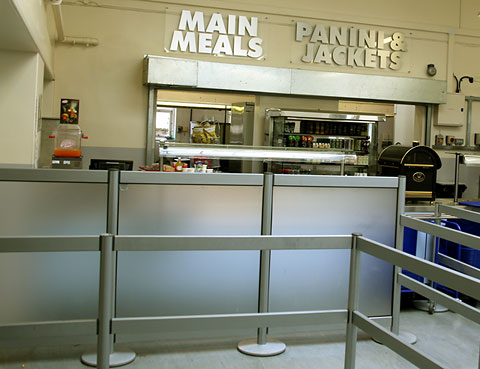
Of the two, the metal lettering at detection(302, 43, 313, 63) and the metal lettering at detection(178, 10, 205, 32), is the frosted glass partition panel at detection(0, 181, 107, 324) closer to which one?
the metal lettering at detection(178, 10, 205, 32)

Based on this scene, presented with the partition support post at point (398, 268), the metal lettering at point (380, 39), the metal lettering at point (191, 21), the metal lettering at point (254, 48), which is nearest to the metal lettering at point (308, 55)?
the metal lettering at point (254, 48)

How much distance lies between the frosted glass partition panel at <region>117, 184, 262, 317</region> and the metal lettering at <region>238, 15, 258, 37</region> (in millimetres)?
5115

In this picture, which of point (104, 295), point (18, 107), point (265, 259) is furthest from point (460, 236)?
point (18, 107)

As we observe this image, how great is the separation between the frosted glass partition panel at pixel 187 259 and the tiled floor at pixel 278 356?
0.88 ft

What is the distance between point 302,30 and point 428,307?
5.20 meters

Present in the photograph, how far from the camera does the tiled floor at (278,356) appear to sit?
11.0ft

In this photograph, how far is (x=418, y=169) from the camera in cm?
620

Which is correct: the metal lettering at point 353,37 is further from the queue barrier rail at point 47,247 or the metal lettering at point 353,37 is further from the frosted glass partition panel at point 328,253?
the queue barrier rail at point 47,247

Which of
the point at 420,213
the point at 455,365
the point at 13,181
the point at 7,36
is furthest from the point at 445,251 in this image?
the point at 7,36

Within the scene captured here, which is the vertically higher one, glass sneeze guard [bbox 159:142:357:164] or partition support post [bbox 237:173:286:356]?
glass sneeze guard [bbox 159:142:357:164]

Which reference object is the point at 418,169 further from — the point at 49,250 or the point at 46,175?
the point at 49,250

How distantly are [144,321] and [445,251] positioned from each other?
3794 mm

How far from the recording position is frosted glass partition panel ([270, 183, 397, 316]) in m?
3.73

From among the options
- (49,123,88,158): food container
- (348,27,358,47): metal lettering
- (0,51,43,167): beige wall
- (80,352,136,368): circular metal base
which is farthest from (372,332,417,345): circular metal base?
(348,27,358,47): metal lettering
